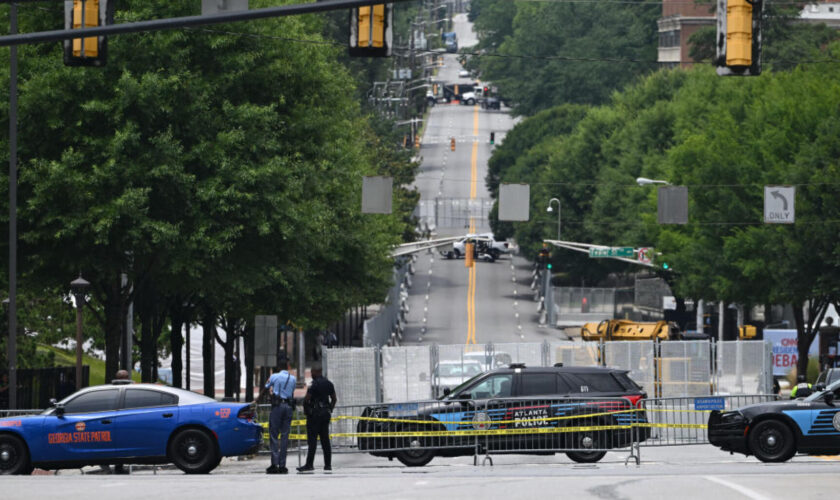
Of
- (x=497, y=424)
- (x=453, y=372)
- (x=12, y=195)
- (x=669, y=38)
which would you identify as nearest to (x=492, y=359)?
(x=453, y=372)

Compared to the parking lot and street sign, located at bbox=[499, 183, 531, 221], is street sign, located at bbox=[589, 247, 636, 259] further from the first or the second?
the parking lot

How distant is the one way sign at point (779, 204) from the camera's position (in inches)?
1870

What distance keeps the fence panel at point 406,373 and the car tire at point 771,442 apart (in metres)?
14.3

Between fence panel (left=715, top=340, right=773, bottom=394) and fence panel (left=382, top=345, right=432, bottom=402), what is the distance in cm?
854

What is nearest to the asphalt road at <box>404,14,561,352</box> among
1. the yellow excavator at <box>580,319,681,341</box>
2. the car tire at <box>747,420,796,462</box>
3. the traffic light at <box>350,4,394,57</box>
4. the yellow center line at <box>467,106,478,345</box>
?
the yellow center line at <box>467,106,478,345</box>

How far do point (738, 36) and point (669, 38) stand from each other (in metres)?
136

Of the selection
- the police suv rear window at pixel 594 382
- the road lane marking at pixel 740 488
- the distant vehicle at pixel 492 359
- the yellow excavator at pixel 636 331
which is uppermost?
the yellow excavator at pixel 636 331

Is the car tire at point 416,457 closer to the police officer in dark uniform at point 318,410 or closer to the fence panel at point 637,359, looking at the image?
the police officer in dark uniform at point 318,410

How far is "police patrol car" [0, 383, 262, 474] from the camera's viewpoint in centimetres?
2241

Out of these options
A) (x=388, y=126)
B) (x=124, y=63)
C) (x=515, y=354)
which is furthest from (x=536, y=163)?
(x=124, y=63)

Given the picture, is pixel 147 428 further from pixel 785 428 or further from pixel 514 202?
pixel 514 202

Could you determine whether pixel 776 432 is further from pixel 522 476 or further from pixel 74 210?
pixel 74 210

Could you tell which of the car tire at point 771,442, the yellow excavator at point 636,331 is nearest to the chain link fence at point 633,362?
the car tire at point 771,442

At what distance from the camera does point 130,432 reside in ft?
73.5
